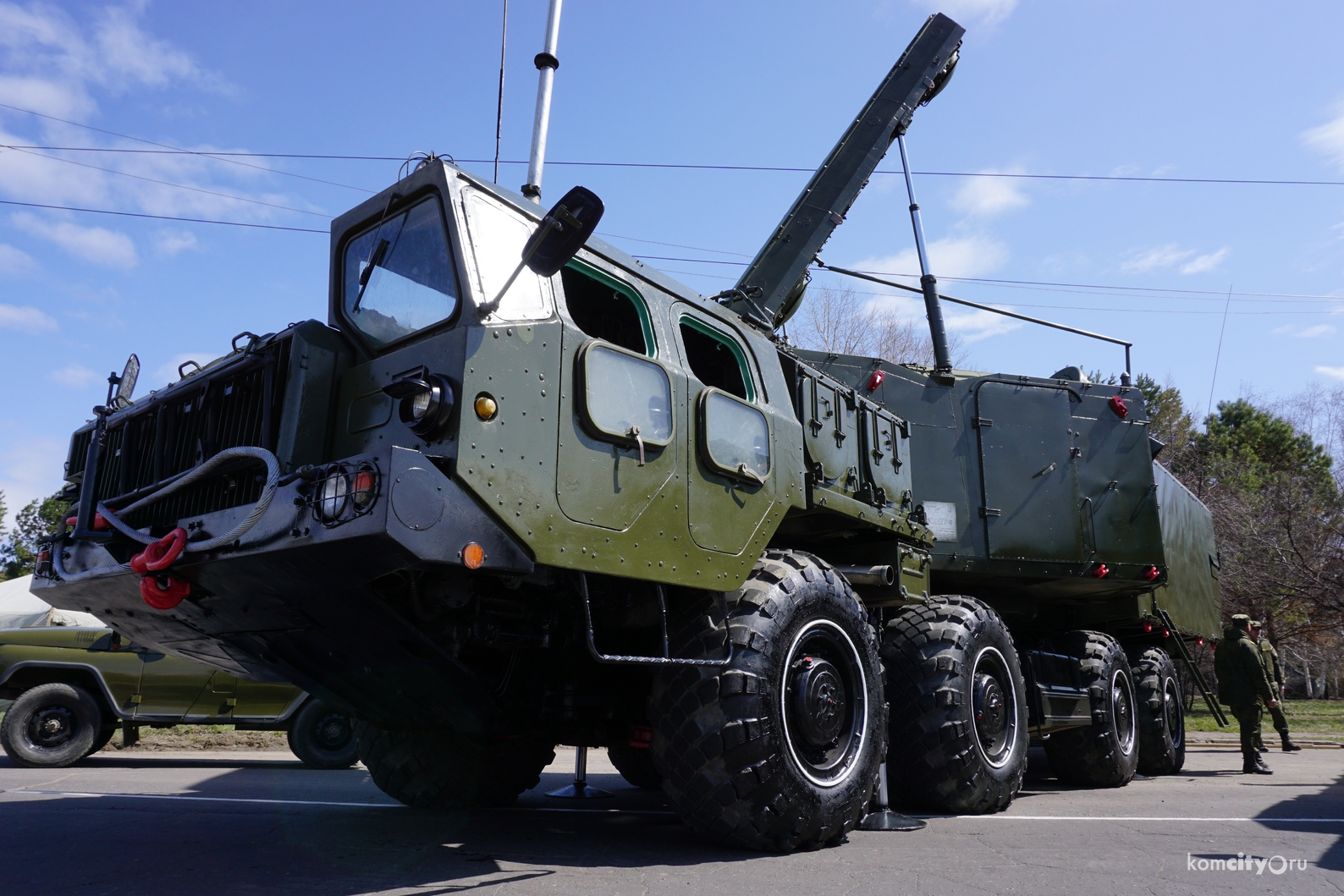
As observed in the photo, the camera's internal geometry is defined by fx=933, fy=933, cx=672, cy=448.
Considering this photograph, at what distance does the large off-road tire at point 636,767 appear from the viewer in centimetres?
808

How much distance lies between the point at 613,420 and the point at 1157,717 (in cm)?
875

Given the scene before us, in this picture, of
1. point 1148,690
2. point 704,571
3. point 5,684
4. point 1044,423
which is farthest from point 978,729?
point 5,684

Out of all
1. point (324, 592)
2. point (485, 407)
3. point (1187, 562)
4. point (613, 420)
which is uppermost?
point (1187, 562)

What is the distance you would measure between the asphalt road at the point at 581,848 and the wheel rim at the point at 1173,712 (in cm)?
269

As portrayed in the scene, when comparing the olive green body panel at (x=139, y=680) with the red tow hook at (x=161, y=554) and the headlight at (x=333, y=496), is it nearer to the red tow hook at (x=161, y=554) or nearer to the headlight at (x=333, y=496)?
the red tow hook at (x=161, y=554)

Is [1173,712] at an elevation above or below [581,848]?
above

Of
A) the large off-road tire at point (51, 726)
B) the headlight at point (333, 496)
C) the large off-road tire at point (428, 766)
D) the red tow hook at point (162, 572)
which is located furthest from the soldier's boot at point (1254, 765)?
the large off-road tire at point (51, 726)

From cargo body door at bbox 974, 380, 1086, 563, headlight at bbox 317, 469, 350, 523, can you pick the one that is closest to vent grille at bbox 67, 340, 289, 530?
headlight at bbox 317, 469, 350, 523

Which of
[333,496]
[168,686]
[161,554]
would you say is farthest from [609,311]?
[168,686]

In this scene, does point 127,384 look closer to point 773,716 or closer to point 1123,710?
point 773,716

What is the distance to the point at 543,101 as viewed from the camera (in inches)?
269

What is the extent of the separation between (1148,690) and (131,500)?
10126 mm

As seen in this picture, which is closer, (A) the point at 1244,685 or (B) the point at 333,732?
(B) the point at 333,732

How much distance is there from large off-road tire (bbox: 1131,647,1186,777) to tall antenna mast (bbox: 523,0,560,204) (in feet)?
27.2
